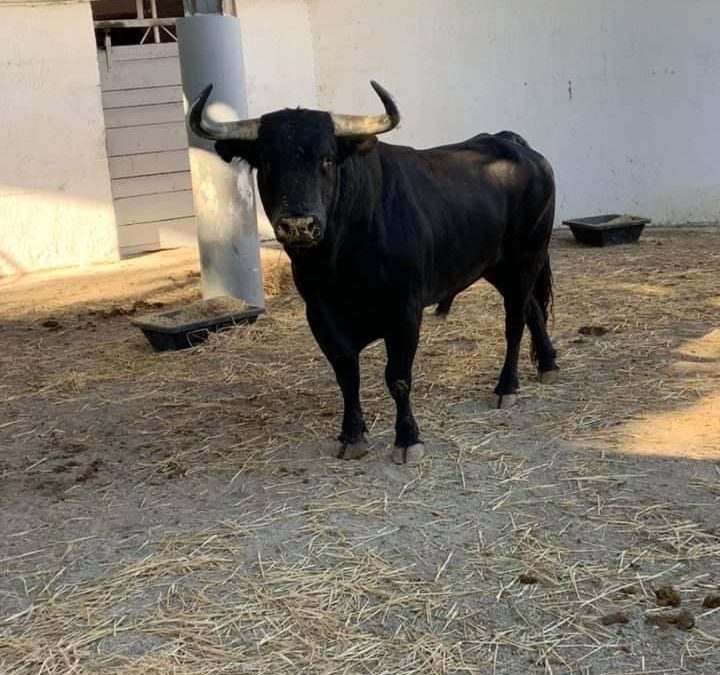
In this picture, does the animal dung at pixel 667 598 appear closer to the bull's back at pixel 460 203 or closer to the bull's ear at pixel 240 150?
the bull's back at pixel 460 203

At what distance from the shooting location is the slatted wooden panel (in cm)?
1166

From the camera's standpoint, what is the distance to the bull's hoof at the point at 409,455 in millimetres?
4965

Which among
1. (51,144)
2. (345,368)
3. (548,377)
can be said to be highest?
(51,144)

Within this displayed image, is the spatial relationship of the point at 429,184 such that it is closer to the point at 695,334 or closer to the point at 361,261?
the point at 361,261

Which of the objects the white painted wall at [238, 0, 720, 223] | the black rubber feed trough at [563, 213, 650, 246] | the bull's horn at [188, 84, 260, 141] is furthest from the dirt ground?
the white painted wall at [238, 0, 720, 223]

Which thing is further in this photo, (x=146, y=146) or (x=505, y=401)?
(x=146, y=146)

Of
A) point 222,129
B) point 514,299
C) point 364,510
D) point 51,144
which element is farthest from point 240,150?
point 51,144

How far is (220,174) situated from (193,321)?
1268 mm

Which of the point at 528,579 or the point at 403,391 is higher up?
the point at 403,391

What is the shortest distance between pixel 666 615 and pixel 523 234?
285 cm

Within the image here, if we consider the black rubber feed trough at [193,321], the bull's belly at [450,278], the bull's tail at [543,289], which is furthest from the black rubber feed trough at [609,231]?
the bull's belly at [450,278]

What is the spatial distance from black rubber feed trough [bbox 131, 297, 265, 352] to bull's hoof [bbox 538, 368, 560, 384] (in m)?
2.51

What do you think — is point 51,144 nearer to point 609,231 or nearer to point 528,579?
point 609,231

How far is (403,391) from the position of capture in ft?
16.4
